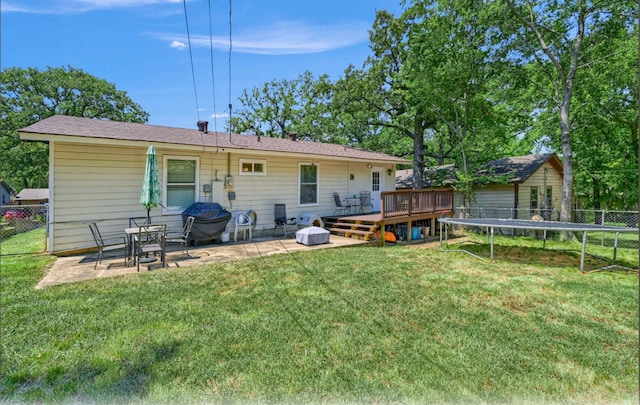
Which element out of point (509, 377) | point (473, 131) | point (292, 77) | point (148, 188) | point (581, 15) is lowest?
point (509, 377)

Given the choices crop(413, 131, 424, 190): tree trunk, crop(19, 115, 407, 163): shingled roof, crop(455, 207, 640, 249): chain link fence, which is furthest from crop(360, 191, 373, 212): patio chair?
crop(413, 131, 424, 190): tree trunk

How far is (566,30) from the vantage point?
11.7 meters

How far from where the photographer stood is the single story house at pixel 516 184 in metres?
15.9

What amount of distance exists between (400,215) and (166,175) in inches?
269

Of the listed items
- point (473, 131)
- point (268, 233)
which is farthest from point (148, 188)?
point (473, 131)

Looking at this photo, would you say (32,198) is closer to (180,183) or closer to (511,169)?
(180,183)

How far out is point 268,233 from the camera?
9.88 meters

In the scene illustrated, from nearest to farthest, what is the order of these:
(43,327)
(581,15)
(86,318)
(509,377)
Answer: (509,377) → (43,327) → (86,318) → (581,15)

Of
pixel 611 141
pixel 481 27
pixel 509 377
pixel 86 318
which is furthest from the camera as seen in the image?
pixel 611 141

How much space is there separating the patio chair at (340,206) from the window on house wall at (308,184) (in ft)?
2.86

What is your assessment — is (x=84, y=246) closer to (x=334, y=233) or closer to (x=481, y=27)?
(x=334, y=233)

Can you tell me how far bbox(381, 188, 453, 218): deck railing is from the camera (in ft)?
30.8

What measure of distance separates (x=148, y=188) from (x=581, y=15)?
14949 millimetres

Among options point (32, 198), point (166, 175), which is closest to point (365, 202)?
point (166, 175)
